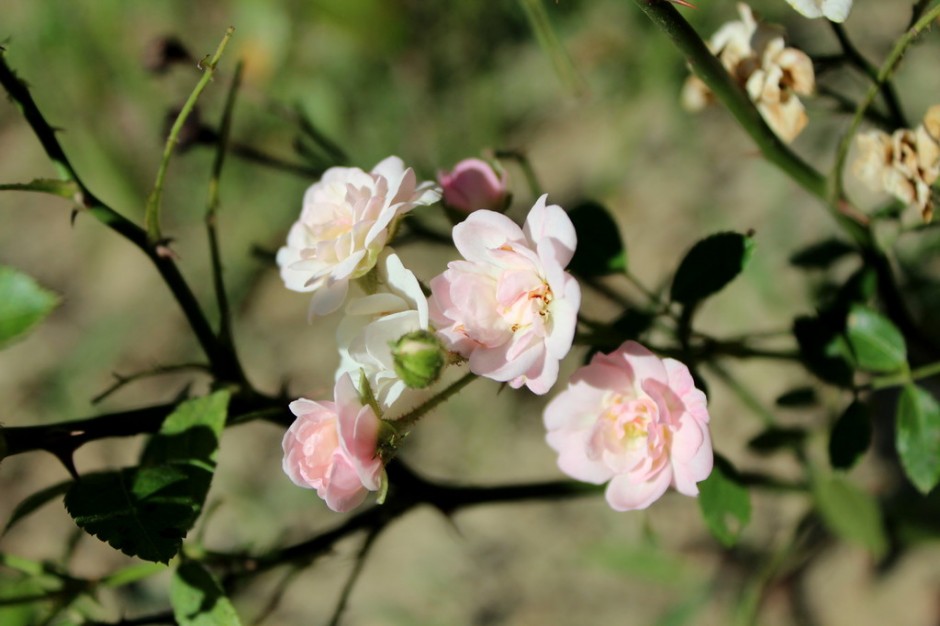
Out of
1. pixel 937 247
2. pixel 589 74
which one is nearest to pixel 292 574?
pixel 937 247

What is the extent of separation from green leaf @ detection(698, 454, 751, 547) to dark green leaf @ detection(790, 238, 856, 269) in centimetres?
34

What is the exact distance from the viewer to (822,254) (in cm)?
103

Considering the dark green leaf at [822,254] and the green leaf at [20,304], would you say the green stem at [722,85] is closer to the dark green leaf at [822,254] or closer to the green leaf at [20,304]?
the dark green leaf at [822,254]

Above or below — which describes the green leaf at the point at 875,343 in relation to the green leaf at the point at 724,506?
above

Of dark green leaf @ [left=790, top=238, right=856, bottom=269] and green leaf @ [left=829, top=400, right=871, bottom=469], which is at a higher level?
dark green leaf @ [left=790, top=238, right=856, bottom=269]

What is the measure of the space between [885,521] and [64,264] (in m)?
1.86

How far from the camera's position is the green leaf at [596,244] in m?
0.84

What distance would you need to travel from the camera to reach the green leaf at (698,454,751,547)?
0.80m

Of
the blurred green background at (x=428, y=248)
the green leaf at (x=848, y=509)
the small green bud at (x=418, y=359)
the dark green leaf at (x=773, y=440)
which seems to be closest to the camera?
the small green bud at (x=418, y=359)

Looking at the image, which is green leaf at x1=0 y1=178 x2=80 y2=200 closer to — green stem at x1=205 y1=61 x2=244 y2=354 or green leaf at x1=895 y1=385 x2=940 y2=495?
green stem at x1=205 y1=61 x2=244 y2=354

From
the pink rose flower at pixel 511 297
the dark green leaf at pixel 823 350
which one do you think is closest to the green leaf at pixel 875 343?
the dark green leaf at pixel 823 350

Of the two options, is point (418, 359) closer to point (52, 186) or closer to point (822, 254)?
point (52, 186)

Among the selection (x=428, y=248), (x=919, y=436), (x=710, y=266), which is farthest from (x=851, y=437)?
(x=428, y=248)

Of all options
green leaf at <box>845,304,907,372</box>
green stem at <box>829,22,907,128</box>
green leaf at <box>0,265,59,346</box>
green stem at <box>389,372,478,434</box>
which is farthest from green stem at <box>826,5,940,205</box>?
green leaf at <box>0,265,59,346</box>
